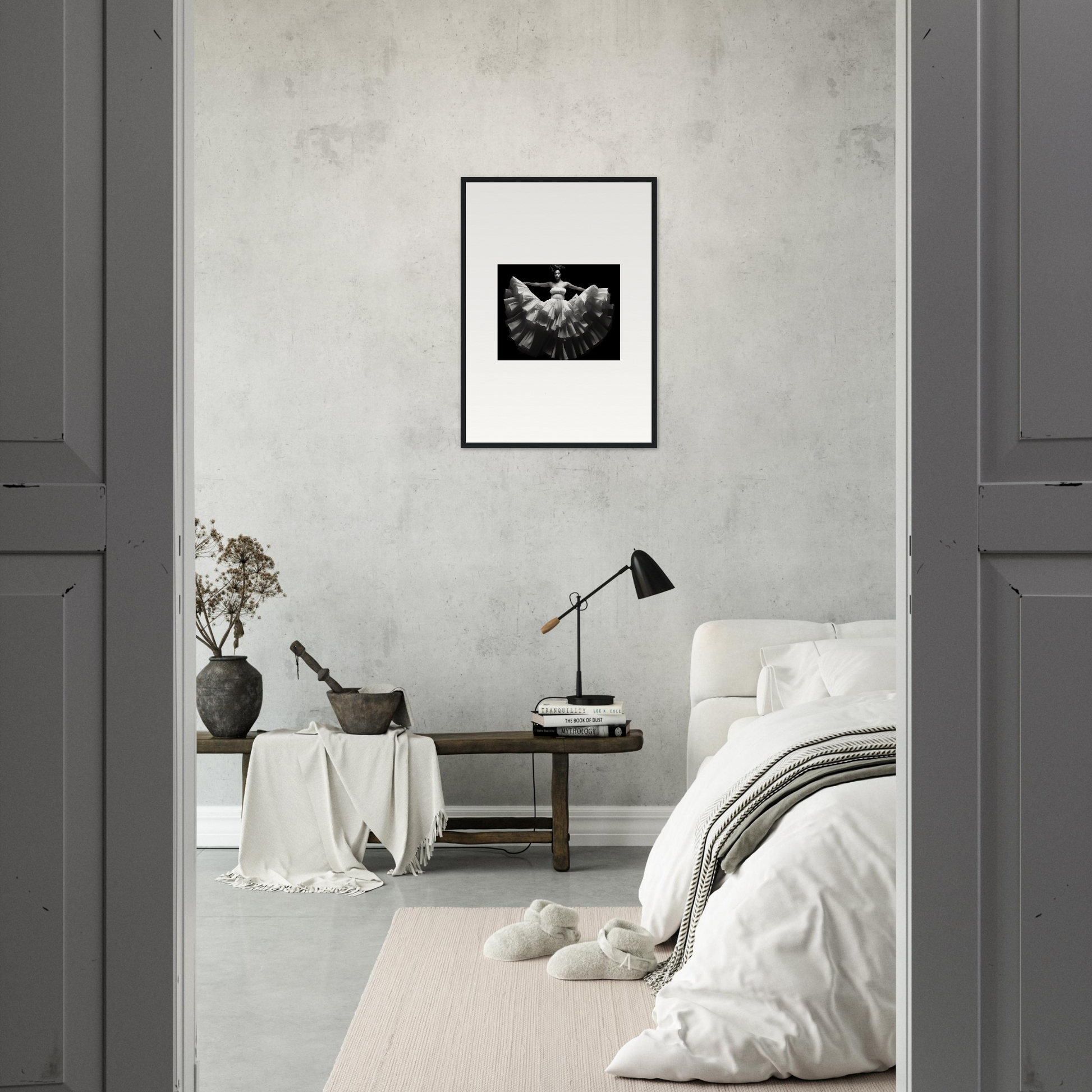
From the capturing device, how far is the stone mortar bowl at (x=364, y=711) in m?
4.05

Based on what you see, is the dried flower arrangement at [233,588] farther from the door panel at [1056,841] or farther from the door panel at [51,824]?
the door panel at [1056,841]

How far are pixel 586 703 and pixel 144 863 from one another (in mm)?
2870

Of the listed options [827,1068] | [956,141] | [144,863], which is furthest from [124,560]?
[827,1068]

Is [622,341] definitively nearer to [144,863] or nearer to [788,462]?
[788,462]

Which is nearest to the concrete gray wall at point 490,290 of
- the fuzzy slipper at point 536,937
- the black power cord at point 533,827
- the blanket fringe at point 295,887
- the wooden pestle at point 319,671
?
the black power cord at point 533,827

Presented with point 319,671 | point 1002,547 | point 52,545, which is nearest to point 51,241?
point 52,545

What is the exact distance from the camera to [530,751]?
163 inches

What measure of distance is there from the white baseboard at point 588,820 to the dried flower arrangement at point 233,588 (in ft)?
2.32

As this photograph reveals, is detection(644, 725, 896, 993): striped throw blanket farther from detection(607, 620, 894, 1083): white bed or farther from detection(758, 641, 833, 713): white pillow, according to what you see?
detection(758, 641, 833, 713): white pillow

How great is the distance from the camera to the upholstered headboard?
14.1ft

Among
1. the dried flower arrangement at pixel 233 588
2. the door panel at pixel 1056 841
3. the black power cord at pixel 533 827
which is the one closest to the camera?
the door panel at pixel 1056 841

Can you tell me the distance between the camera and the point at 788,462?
4578 millimetres

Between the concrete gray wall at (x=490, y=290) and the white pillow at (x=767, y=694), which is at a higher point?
the concrete gray wall at (x=490, y=290)

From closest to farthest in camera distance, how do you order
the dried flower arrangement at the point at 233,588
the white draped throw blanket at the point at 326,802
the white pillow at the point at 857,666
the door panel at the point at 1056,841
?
the door panel at the point at 1056,841
the white pillow at the point at 857,666
the white draped throw blanket at the point at 326,802
the dried flower arrangement at the point at 233,588
